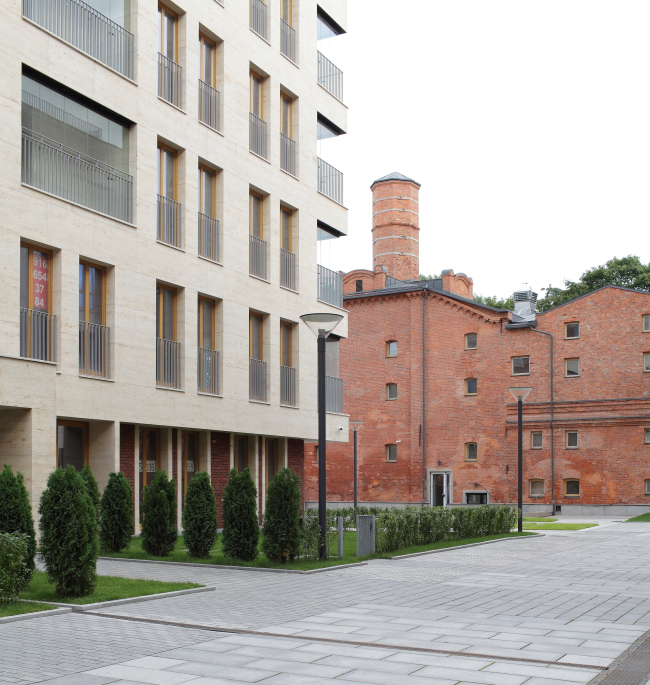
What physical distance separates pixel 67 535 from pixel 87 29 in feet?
43.2

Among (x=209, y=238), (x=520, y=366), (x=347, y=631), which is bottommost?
(x=347, y=631)

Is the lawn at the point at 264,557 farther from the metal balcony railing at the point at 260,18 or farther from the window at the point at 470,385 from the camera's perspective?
the window at the point at 470,385

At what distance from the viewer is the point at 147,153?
21125 millimetres

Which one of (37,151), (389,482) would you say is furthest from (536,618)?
(389,482)

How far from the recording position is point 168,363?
21781 millimetres

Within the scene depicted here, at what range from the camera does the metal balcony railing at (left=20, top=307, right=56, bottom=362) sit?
1762 centimetres

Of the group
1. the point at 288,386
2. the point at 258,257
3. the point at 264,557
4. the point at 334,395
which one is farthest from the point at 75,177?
the point at 334,395

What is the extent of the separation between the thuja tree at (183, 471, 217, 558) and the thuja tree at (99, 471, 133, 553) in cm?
133

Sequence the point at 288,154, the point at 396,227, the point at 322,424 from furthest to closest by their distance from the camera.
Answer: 1. the point at 396,227
2. the point at 288,154
3. the point at 322,424

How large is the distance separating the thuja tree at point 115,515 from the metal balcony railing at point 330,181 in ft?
49.1

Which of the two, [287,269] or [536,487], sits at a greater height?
[287,269]

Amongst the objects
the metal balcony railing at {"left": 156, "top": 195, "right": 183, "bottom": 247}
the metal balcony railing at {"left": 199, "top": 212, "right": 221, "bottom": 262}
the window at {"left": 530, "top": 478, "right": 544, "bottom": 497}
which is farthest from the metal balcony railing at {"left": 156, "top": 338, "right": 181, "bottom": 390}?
the window at {"left": 530, "top": 478, "right": 544, "bottom": 497}

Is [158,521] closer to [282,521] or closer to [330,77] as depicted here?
[282,521]

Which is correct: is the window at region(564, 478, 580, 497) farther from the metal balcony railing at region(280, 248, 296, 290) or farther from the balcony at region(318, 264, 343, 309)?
the metal balcony railing at region(280, 248, 296, 290)
